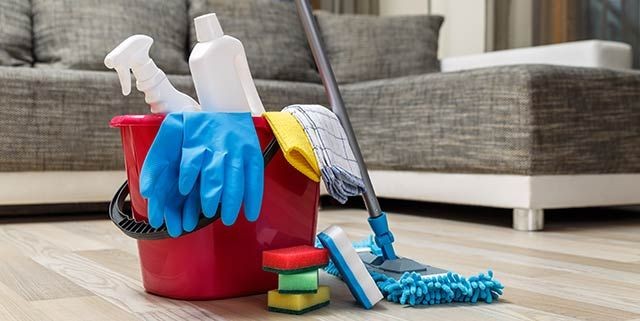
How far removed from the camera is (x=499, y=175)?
6.82ft

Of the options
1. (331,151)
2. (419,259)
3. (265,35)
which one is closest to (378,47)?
(265,35)

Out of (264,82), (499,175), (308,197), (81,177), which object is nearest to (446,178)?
(499,175)

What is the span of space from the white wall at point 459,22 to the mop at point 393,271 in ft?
Result: 7.77

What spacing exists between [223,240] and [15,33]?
1801mm

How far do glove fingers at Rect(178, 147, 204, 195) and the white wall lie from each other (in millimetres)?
2704

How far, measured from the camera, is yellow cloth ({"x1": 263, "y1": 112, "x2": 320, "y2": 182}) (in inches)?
40.6

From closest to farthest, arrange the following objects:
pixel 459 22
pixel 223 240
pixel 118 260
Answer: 1. pixel 223 240
2. pixel 118 260
3. pixel 459 22

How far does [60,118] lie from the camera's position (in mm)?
2215

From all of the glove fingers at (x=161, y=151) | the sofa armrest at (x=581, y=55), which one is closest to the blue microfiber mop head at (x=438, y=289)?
the glove fingers at (x=161, y=151)

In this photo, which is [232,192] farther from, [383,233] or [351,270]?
[383,233]

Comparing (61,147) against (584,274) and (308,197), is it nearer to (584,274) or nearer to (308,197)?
(308,197)

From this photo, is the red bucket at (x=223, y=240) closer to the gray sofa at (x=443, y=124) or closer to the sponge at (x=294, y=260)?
the sponge at (x=294, y=260)

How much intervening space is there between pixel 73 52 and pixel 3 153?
21.1 inches

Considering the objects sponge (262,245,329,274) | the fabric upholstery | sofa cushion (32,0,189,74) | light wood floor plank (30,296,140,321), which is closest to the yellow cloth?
sponge (262,245,329,274)
